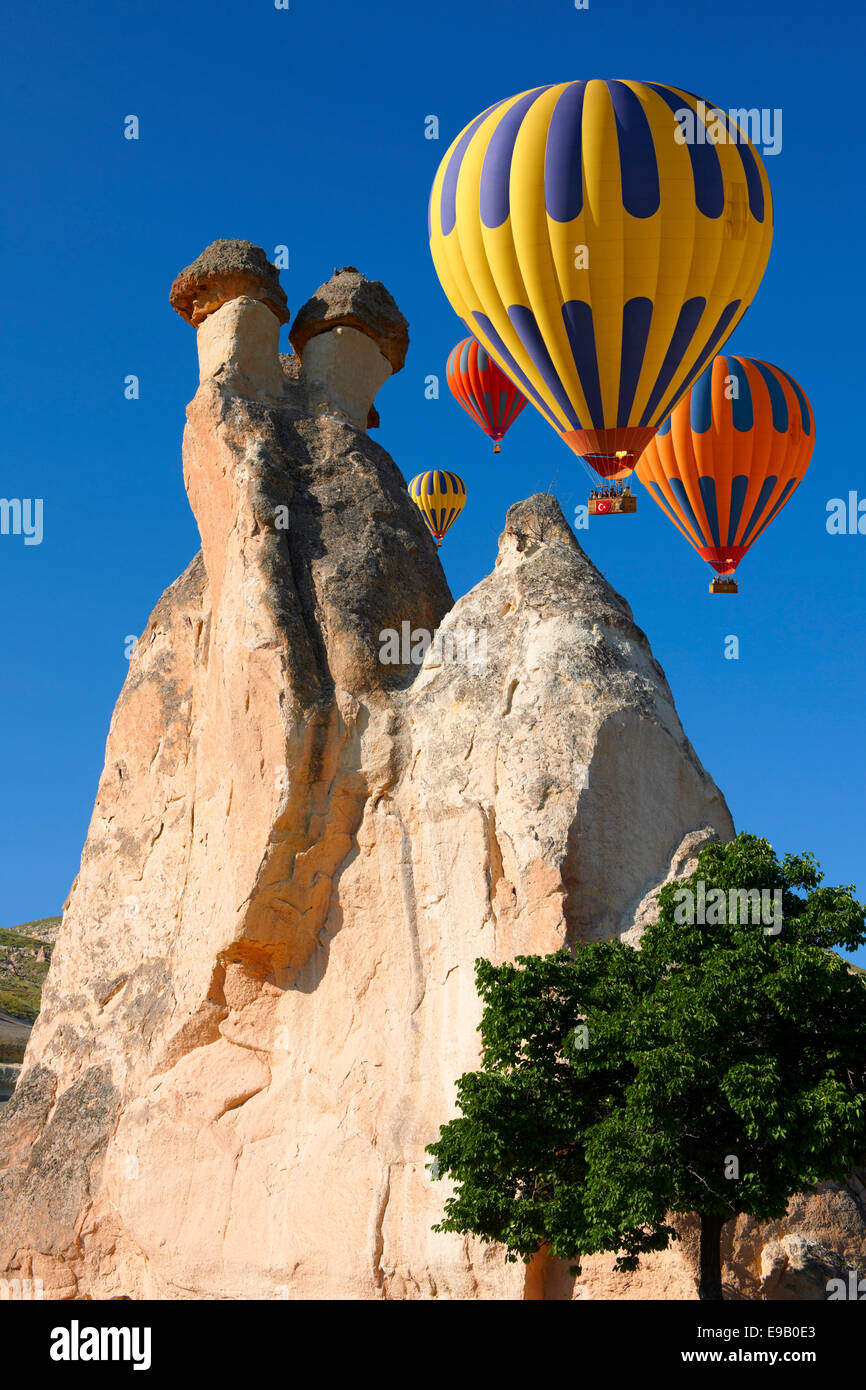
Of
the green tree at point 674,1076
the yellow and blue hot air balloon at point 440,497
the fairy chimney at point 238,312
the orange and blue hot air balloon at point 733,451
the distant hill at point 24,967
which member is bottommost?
the green tree at point 674,1076

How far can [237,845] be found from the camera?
2483 centimetres

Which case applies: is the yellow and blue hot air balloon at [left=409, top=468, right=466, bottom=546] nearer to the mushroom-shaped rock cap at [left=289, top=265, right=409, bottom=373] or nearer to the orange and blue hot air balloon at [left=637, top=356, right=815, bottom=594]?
the orange and blue hot air balloon at [left=637, top=356, right=815, bottom=594]

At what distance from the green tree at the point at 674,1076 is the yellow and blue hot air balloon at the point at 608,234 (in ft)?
44.3

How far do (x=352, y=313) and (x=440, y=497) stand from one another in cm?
2170

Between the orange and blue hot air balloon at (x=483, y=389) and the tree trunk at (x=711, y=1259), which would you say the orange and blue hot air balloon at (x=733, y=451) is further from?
the tree trunk at (x=711, y=1259)

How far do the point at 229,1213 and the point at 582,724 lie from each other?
860cm

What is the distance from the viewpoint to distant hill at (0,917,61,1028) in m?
66.0

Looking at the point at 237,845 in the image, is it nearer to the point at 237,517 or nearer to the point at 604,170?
the point at 237,517

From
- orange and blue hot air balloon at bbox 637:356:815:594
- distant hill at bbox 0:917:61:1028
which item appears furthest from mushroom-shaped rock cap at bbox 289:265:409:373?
distant hill at bbox 0:917:61:1028

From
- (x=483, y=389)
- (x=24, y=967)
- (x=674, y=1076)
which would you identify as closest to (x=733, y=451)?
(x=483, y=389)

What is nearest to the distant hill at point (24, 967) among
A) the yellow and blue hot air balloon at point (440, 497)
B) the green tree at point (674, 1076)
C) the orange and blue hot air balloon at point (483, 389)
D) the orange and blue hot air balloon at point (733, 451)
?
the yellow and blue hot air balloon at point (440, 497)

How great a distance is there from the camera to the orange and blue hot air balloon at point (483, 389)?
47.1m

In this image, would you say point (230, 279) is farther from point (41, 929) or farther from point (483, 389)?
point (41, 929)

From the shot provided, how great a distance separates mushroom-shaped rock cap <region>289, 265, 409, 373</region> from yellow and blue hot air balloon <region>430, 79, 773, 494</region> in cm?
188
